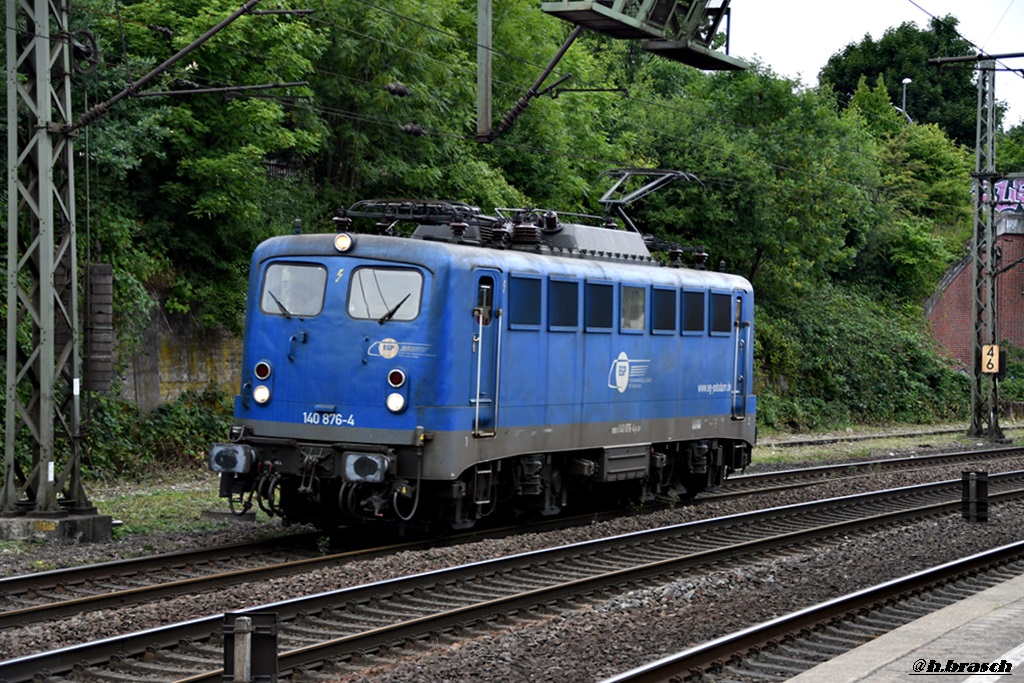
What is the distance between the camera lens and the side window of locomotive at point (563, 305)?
52.4 ft

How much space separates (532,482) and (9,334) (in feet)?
19.8

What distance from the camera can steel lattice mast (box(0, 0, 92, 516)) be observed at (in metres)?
14.7

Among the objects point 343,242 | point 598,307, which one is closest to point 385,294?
point 343,242

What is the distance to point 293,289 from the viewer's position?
49.0 feet

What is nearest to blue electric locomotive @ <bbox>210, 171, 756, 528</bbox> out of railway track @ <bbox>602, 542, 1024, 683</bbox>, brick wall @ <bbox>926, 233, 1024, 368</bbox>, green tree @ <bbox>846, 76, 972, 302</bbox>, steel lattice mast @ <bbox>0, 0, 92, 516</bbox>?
steel lattice mast @ <bbox>0, 0, 92, 516</bbox>

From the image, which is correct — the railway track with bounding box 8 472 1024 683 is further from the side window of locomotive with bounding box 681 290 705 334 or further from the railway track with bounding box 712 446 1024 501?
the railway track with bounding box 712 446 1024 501

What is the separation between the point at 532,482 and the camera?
16.0 meters

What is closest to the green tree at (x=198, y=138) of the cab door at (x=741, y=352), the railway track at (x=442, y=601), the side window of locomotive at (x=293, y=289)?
the side window of locomotive at (x=293, y=289)

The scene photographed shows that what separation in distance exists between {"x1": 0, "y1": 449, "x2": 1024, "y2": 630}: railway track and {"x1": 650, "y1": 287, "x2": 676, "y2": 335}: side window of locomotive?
120 inches

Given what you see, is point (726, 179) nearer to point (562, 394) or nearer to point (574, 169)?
point (574, 169)

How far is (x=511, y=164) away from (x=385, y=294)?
1944 centimetres

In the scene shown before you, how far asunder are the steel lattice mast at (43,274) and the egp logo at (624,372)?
6.46 metres

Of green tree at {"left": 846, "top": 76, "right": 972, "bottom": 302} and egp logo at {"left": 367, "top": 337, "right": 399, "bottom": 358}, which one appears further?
green tree at {"left": 846, "top": 76, "right": 972, "bottom": 302}

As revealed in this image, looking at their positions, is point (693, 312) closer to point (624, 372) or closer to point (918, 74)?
point (624, 372)
